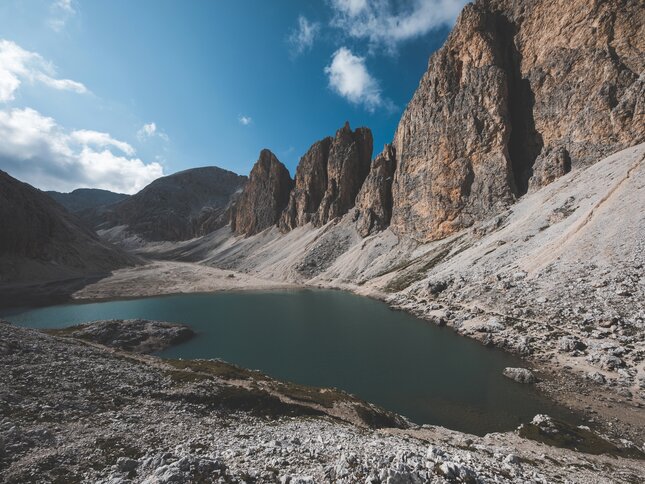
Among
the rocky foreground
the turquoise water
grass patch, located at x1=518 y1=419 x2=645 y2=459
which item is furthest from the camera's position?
the turquoise water

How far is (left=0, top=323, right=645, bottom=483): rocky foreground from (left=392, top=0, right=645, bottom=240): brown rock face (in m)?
88.4

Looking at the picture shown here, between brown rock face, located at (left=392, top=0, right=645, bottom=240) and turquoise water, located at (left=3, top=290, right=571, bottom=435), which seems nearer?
turquoise water, located at (left=3, top=290, right=571, bottom=435)

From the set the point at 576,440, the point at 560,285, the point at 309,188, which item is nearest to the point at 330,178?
the point at 309,188

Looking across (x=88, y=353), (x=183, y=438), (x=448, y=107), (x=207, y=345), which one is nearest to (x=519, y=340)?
(x=183, y=438)

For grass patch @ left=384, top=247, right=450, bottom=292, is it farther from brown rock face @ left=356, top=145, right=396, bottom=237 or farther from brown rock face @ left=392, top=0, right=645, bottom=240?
brown rock face @ left=356, top=145, right=396, bottom=237

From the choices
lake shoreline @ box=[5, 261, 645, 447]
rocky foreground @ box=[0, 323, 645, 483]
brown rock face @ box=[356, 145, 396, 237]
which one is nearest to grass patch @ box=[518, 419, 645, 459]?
rocky foreground @ box=[0, 323, 645, 483]

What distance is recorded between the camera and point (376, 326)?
55812 mm

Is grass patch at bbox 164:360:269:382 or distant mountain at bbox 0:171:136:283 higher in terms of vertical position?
distant mountain at bbox 0:171:136:283

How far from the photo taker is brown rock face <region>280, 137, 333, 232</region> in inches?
7382

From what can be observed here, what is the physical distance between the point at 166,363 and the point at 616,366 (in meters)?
44.3

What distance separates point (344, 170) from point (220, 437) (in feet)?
534

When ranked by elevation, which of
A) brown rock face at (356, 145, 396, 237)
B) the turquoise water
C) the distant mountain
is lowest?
the turquoise water

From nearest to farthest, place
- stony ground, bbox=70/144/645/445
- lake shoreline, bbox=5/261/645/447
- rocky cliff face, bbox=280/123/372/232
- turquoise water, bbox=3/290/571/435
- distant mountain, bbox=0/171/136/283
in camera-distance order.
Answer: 1. lake shoreline, bbox=5/261/645/447
2. turquoise water, bbox=3/290/571/435
3. stony ground, bbox=70/144/645/445
4. distant mountain, bbox=0/171/136/283
5. rocky cliff face, bbox=280/123/372/232

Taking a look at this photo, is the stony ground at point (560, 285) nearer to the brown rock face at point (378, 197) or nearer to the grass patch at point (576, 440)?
the grass patch at point (576, 440)
